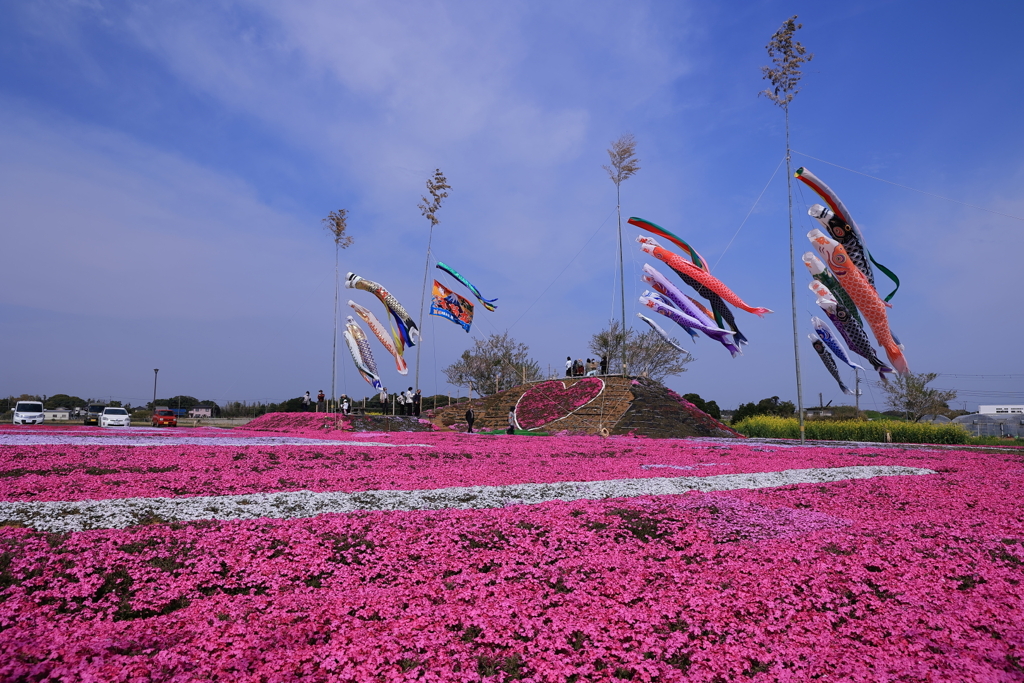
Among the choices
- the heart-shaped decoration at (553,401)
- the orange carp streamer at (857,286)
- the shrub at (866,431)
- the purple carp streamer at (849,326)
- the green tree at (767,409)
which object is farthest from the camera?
the green tree at (767,409)

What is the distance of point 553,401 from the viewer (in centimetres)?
2911

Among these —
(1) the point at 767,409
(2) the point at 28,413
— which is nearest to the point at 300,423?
(2) the point at 28,413

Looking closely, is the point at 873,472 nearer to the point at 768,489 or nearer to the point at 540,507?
the point at 768,489

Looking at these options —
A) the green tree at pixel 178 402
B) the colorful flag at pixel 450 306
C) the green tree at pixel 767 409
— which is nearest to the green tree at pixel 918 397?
the green tree at pixel 767 409

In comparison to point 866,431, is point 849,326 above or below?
above

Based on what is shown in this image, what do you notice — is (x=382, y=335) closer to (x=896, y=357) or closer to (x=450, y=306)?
(x=450, y=306)

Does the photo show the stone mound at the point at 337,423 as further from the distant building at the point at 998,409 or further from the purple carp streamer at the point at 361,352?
the distant building at the point at 998,409

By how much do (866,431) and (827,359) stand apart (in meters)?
3.83

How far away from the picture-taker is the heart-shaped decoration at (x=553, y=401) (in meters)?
27.5

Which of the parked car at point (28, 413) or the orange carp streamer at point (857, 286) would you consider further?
the parked car at point (28, 413)

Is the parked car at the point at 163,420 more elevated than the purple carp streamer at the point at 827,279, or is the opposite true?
the purple carp streamer at the point at 827,279

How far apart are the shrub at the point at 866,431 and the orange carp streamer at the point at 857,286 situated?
3.36m

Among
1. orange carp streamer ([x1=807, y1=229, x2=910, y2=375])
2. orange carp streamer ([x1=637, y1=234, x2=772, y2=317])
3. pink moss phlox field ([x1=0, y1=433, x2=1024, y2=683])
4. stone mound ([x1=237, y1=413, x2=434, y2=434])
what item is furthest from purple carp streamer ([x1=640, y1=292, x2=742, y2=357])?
pink moss phlox field ([x1=0, y1=433, x2=1024, y2=683])

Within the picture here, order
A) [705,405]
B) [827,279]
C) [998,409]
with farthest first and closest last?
[998,409] → [705,405] → [827,279]
